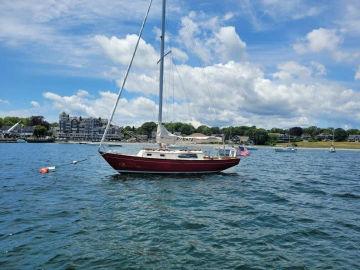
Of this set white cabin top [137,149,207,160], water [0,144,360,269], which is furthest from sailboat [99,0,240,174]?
water [0,144,360,269]

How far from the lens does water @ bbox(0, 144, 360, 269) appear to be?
14.7 m

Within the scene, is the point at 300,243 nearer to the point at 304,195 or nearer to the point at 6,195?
the point at 304,195

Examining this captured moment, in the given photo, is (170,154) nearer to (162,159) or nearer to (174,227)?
(162,159)

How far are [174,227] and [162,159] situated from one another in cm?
2194

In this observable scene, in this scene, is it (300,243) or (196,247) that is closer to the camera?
(196,247)

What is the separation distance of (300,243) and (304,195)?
16.9 metres

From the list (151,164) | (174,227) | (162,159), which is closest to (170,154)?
(162,159)

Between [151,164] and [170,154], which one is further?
[170,154]

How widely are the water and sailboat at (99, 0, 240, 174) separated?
19.3 ft

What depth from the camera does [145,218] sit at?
71.4 feet

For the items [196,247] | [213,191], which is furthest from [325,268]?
[213,191]

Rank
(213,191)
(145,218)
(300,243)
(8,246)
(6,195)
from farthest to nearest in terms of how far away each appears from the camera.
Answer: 1. (213,191)
2. (6,195)
3. (145,218)
4. (300,243)
5. (8,246)

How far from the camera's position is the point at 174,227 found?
64.8 ft

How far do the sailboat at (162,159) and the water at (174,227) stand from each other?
19.3 ft
